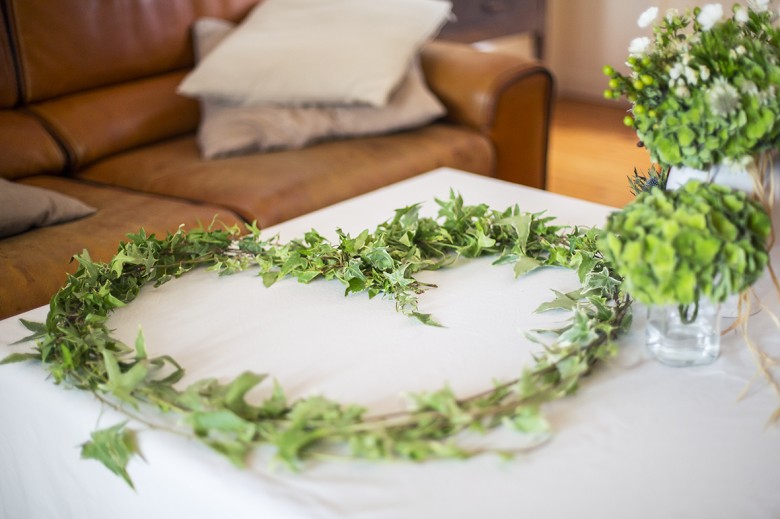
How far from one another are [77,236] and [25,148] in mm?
519

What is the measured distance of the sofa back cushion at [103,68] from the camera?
2.05m

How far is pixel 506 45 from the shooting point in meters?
4.35

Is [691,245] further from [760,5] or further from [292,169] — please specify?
[292,169]

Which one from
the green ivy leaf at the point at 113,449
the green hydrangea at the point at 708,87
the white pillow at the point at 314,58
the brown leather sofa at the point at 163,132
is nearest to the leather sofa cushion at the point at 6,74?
the brown leather sofa at the point at 163,132

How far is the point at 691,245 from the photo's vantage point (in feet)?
2.57

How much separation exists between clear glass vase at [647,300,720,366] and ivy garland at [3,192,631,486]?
0.05 metres

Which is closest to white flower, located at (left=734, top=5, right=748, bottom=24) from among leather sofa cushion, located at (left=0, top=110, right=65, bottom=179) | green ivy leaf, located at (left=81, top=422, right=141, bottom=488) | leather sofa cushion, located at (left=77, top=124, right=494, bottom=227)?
green ivy leaf, located at (left=81, top=422, right=141, bottom=488)

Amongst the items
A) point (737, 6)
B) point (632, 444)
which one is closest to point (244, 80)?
point (737, 6)

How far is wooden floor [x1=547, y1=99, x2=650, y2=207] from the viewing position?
3018 mm

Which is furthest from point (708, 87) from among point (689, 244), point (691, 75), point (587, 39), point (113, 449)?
point (587, 39)

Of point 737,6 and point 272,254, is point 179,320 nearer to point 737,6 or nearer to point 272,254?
point 272,254

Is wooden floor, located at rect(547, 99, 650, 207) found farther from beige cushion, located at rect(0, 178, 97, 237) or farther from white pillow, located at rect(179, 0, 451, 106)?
beige cushion, located at rect(0, 178, 97, 237)

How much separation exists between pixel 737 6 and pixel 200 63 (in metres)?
1.62

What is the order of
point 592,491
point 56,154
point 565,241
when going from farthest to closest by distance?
point 56,154 → point 565,241 → point 592,491
